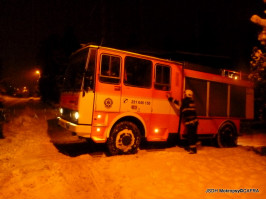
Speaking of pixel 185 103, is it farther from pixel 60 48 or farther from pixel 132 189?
pixel 60 48

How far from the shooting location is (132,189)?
4.77 m

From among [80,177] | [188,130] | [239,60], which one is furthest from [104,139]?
[239,60]

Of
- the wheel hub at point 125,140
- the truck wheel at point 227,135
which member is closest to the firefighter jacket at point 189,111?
the wheel hub at point 125,140

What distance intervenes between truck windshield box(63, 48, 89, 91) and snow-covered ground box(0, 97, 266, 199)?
200 cm

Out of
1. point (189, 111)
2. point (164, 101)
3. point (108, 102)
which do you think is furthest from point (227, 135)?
point (108, 102)

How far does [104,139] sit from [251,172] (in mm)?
3730

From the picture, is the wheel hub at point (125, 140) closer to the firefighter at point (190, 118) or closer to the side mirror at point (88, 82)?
the side mirror at point (88, 82)

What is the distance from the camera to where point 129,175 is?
5363mm

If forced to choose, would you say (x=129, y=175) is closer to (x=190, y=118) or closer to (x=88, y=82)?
(x=88, y=82)

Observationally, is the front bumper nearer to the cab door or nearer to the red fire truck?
the red fire truck

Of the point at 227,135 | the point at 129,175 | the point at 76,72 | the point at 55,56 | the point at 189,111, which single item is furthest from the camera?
the point at 55,56

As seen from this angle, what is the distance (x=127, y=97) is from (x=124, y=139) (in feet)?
3.85

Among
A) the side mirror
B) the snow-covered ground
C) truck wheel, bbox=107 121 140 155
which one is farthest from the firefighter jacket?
the side mirror

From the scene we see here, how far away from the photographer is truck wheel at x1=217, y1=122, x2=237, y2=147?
945 cm
